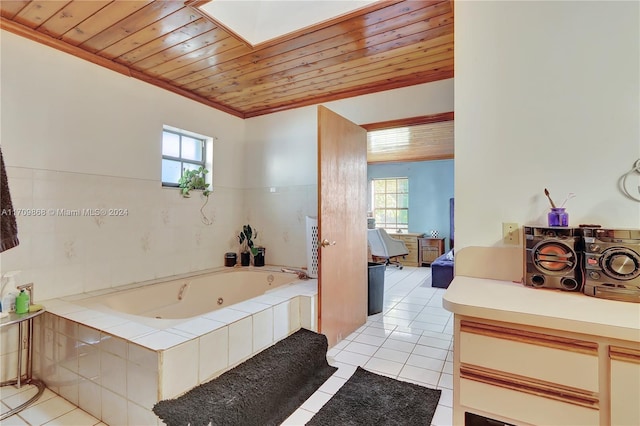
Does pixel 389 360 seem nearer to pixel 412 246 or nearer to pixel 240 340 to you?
pixel 240 340

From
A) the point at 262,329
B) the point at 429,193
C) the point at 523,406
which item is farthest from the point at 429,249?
the point at 523,406

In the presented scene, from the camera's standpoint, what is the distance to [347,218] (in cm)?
276

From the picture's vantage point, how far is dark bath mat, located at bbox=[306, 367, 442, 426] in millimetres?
1642

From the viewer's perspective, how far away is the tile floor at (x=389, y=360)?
169 centimetres

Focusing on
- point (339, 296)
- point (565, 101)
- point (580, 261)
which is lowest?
point (339, 296)

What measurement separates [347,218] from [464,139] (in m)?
1.34

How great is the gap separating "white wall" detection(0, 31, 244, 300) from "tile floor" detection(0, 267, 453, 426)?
80cm

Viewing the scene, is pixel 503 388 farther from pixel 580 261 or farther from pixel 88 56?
pixel 88 56

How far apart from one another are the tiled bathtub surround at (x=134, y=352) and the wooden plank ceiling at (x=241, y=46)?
188cm

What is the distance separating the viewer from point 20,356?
1870 millimetres

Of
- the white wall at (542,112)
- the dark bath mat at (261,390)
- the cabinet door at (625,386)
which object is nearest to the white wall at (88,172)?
the dark bath mat at (261,390)

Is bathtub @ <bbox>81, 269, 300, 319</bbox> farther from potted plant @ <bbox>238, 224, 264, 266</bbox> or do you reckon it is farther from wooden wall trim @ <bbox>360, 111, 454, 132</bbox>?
wooden wall trim @ <bbox>360, 111, 454, 132</bbox>

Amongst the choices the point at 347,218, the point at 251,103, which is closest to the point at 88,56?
the point at 251,103

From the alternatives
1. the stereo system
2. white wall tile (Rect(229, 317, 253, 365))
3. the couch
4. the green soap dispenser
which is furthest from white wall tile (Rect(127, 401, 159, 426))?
the couch
